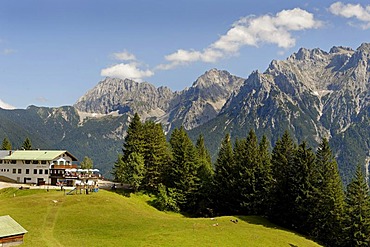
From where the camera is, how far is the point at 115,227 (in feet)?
218

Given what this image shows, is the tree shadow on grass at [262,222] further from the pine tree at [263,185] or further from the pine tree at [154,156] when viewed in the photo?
the pine tree at [154,156]

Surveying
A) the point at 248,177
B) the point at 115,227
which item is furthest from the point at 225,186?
the point at 115,227

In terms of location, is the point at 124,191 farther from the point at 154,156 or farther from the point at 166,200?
the point at 166,200

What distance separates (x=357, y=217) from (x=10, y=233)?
62413 millimetres

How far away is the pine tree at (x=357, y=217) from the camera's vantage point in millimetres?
76875

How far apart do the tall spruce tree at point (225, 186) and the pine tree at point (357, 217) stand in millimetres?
26664

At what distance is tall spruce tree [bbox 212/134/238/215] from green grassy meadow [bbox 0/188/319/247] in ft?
36.7

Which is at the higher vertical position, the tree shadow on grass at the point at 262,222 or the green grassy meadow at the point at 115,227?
the green grassy meadow at the point at 115,227

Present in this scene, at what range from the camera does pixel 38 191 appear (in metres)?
96.1

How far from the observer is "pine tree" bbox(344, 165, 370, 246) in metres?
76.9

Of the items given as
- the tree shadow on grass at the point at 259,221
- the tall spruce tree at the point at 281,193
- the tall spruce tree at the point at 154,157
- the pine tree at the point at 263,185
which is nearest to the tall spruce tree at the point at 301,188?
the tall spruce tree at the point at 281,193

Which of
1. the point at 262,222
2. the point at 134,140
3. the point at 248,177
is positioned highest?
the point at 134,140

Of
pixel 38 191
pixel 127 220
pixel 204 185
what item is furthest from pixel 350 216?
pixel 38 191

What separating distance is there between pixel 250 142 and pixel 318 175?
65.7 ft
